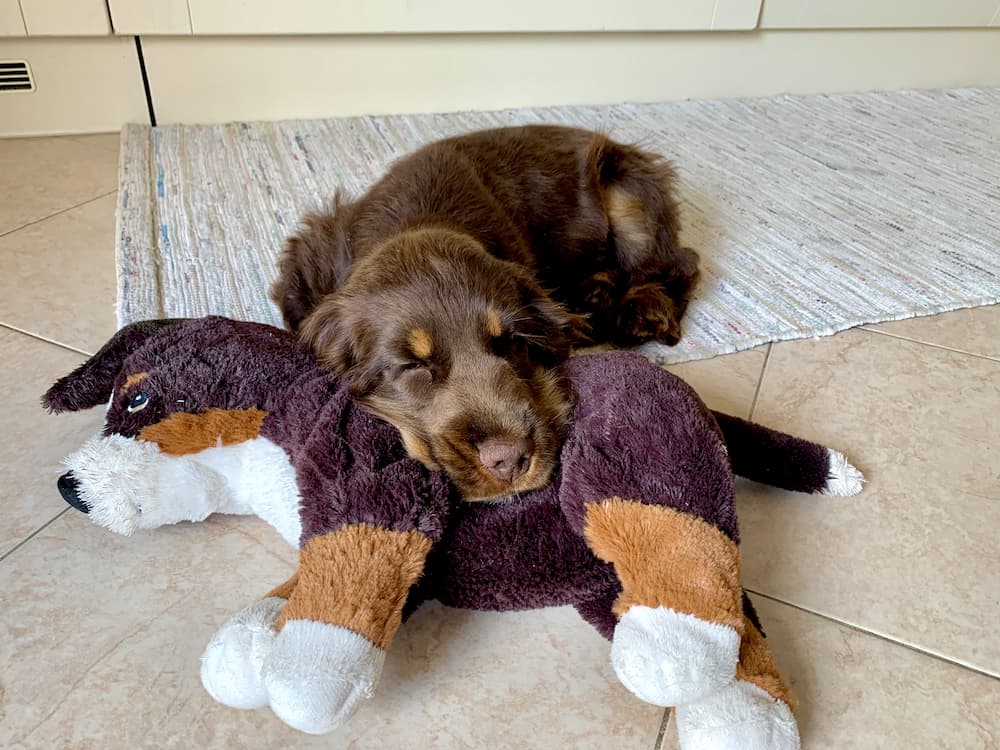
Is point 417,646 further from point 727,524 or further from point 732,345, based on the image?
point 732,345

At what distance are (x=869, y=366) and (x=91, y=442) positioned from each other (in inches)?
57.6

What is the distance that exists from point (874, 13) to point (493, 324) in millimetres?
3174

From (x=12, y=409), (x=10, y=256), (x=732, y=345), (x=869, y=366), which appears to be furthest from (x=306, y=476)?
(x=10, y=256)

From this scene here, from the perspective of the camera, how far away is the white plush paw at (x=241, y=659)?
84 centimetres

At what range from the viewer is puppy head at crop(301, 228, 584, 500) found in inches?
41.4

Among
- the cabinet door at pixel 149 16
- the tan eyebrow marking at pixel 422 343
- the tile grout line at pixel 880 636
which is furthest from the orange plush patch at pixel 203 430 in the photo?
the cabinet door at pixel 149 16

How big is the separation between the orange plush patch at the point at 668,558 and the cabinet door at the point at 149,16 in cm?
247

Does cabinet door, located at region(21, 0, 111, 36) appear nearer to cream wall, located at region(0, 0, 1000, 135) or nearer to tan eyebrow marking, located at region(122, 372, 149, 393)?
cream wall, located at region(0, 0, 1000, 135)

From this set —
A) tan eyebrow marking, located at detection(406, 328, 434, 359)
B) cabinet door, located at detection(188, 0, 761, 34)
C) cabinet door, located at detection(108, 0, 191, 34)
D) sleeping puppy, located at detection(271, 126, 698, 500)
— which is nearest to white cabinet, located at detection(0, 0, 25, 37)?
cabinet door, located at detection(108, 0, 191, 34)

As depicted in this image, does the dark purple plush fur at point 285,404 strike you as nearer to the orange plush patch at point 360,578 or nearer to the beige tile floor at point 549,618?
the orange plush patch at point 360,578

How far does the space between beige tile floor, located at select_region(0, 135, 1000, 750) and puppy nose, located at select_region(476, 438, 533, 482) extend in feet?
0.71

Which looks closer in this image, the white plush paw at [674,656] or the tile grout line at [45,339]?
the white plush paw at [674,656]

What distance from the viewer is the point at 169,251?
202 cm

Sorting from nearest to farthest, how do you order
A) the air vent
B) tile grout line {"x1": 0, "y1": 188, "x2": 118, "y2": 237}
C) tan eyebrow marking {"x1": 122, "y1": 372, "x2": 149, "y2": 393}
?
tan eyebrow marking {"x1": 122, "y1": 372, "x2": 149, "y2": 393}, tile grout line {"x1": 0, "y1": 188, "x2": 118, "y2": 237}, the air vent
